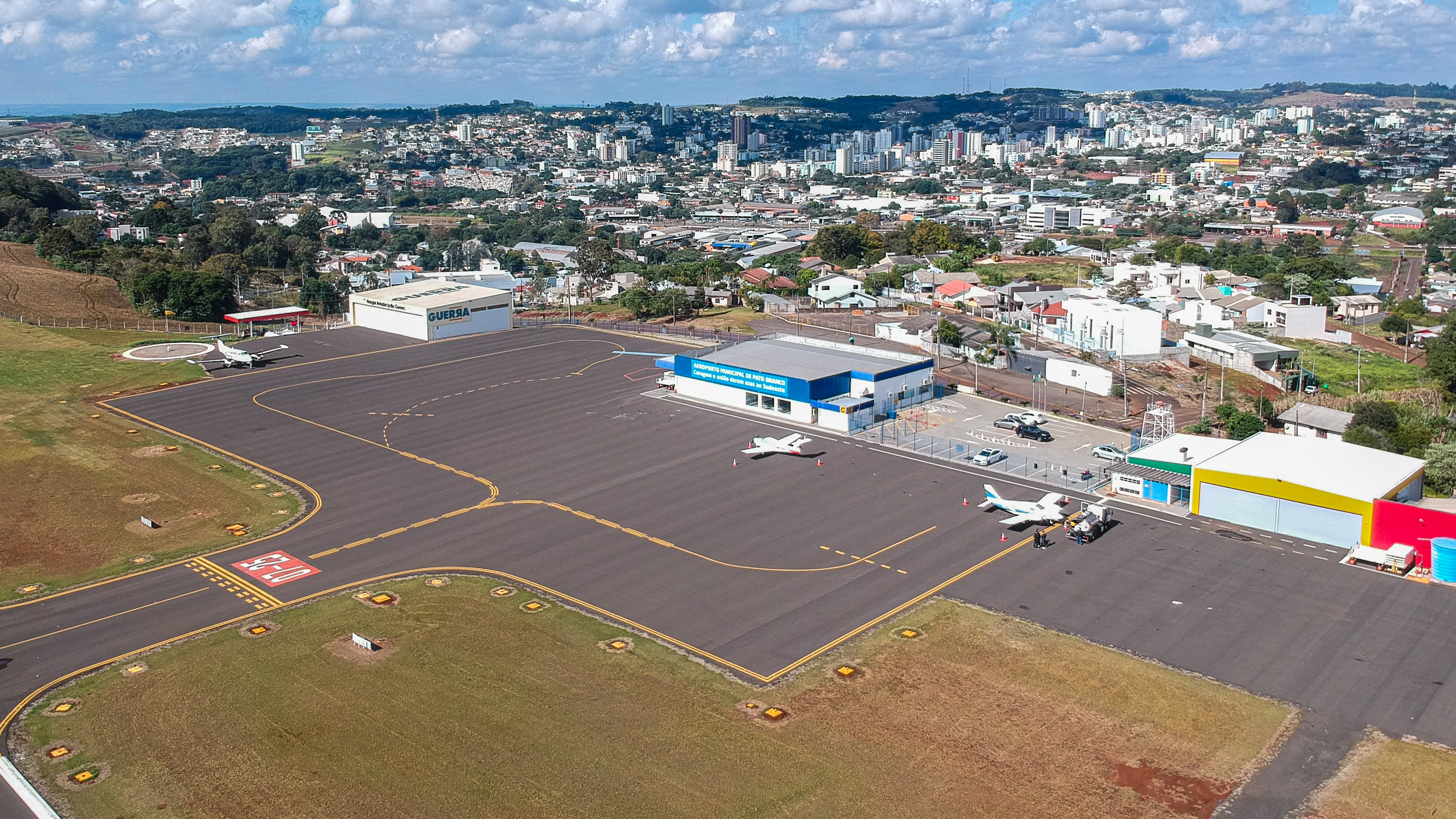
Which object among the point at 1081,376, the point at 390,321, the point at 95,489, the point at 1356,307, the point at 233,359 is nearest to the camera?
the point at 95,489

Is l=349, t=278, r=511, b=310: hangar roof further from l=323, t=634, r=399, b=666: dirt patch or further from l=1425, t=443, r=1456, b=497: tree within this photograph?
l=1425, t=443, r=1456, b=497: tree

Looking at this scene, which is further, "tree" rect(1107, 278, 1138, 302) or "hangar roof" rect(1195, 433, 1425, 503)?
"tree" rect(1107, 278, 1138, 302)

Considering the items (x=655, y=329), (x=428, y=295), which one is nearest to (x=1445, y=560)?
(x=655, y=329)

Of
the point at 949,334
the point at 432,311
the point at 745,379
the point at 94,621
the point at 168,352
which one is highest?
the point at 432,311

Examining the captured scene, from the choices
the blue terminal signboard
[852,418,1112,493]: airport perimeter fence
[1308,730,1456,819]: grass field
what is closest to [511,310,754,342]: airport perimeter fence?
the blue terminal signboard

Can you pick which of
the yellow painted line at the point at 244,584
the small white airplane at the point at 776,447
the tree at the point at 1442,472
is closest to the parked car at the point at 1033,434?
the small white airplane at the point at 776,447

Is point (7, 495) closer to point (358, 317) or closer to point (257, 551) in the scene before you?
point (257, 551)

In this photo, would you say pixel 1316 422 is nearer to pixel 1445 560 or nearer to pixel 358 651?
pixel 1445 560
